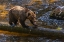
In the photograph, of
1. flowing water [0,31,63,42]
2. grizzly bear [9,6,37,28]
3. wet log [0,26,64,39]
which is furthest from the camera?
grizzly bear [9,6,37,28]

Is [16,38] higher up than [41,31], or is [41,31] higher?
[41,31]

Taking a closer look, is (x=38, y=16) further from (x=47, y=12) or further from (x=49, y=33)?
(x=49, y=33)

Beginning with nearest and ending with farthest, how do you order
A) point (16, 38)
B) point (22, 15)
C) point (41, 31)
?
point (41, 31) → point (16, 38) → point (22, 15)

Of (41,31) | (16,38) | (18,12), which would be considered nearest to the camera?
(41,31)

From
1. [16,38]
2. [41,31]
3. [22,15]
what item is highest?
[22,15]

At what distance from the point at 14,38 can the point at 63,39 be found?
2052 mm

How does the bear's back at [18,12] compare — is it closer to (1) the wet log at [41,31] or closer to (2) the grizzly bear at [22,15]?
(2) the grizzly bear at [22,15]

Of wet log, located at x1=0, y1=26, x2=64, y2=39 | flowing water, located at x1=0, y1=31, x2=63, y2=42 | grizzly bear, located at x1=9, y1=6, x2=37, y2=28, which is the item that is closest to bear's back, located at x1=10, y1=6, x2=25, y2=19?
grizzly bear, located at x1=9, y1=6, x2=37, y2=28

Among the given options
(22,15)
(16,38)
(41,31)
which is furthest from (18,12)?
(41,31)

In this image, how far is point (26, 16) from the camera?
9445 mm

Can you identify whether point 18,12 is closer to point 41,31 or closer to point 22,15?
point 22,15

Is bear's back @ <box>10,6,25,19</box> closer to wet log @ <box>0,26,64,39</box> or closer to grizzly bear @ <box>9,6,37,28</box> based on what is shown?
grizzly bear @ <box>9,6,37,28</box>

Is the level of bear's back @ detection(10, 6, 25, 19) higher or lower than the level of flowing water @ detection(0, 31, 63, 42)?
higher

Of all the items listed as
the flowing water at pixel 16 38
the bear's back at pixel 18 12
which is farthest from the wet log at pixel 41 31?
the bear's back at pixel 18 12
